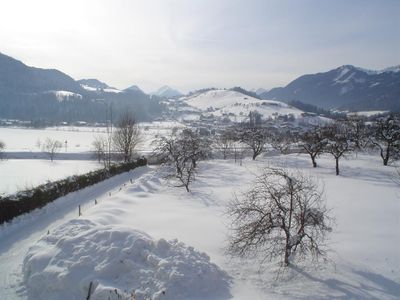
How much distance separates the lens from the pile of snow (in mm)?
11305

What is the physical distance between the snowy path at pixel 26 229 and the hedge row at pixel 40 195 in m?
0.43

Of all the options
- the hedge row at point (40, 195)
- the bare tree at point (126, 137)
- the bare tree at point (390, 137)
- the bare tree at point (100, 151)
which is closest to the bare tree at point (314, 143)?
the bare tree at point (390, 137)

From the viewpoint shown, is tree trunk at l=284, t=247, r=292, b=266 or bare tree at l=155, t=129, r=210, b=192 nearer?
tree trunk at l=284, t=247, r=292, b=266

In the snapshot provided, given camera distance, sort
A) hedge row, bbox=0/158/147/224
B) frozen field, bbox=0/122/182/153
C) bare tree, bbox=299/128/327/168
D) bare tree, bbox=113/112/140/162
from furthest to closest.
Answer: frozen field, bbox=0/122/182/153, bare tree, bbox=113/112/140/162, bare tree, bbox=299/128/327/168, hedge row, bbox=0/158/147/224

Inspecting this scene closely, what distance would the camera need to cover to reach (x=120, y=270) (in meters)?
12.2

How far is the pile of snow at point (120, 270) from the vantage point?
11305 mm

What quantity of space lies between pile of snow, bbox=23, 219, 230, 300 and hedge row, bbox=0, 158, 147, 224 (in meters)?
6.52

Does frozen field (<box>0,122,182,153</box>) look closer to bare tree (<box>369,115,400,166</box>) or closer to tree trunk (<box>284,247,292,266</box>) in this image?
bare tree (<box>369,115,400,166</box>)

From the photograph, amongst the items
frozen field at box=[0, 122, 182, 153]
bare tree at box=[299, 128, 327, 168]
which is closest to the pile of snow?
bare tree at box=[299, 128, 327, 168]

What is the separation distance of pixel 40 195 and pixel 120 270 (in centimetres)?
1340

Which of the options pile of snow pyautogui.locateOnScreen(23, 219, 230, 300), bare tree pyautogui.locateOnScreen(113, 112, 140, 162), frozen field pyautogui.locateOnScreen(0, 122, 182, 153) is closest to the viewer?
A: pile of snow pyautogui.locateOnScreen(23, 219, 230, 300)

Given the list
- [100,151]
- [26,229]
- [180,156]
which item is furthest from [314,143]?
[26,229]

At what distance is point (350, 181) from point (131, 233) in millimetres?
32776

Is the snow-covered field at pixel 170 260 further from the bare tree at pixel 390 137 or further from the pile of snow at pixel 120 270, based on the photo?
the bare tree at pixel 390 137
